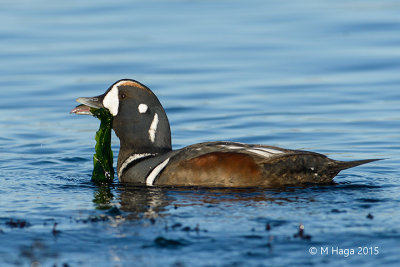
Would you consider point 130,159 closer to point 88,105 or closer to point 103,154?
point 103,154

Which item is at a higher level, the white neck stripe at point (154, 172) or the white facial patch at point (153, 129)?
the white facial patch at point (153, 129)

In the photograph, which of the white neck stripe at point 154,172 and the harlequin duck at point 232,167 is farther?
the white neck stripe at point 154,172

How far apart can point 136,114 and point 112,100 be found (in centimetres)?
36

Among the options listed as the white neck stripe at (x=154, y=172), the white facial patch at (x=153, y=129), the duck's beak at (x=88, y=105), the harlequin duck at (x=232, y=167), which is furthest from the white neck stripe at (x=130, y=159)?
the duck's beak at (x=88, y=105)

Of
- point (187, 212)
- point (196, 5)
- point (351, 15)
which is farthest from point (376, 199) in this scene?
point (196, 5)

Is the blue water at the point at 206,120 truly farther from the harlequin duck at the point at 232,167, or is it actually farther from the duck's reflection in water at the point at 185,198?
the harlequin duck at the point at 232,167

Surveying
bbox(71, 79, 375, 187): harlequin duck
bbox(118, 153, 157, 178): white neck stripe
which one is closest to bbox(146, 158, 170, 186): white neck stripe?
bbox(71, 79, 375, 187): harlequin duck

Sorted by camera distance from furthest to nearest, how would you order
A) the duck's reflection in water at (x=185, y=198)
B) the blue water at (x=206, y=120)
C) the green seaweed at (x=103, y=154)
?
1. the green seaweed at (x=103, y=154)
2. the duck's reflection in water at (x=185, y=198)
3. the blue water at (x=206, y=120)

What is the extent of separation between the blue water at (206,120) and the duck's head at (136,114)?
0.67 m

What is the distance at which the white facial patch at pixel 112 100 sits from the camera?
10.6 m

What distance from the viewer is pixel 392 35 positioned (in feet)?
65.4

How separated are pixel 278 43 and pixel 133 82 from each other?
30.8ft

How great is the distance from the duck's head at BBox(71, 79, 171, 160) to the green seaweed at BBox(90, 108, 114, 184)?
3.9 inches

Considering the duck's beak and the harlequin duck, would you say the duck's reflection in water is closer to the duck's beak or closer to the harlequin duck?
the harlequin duck
